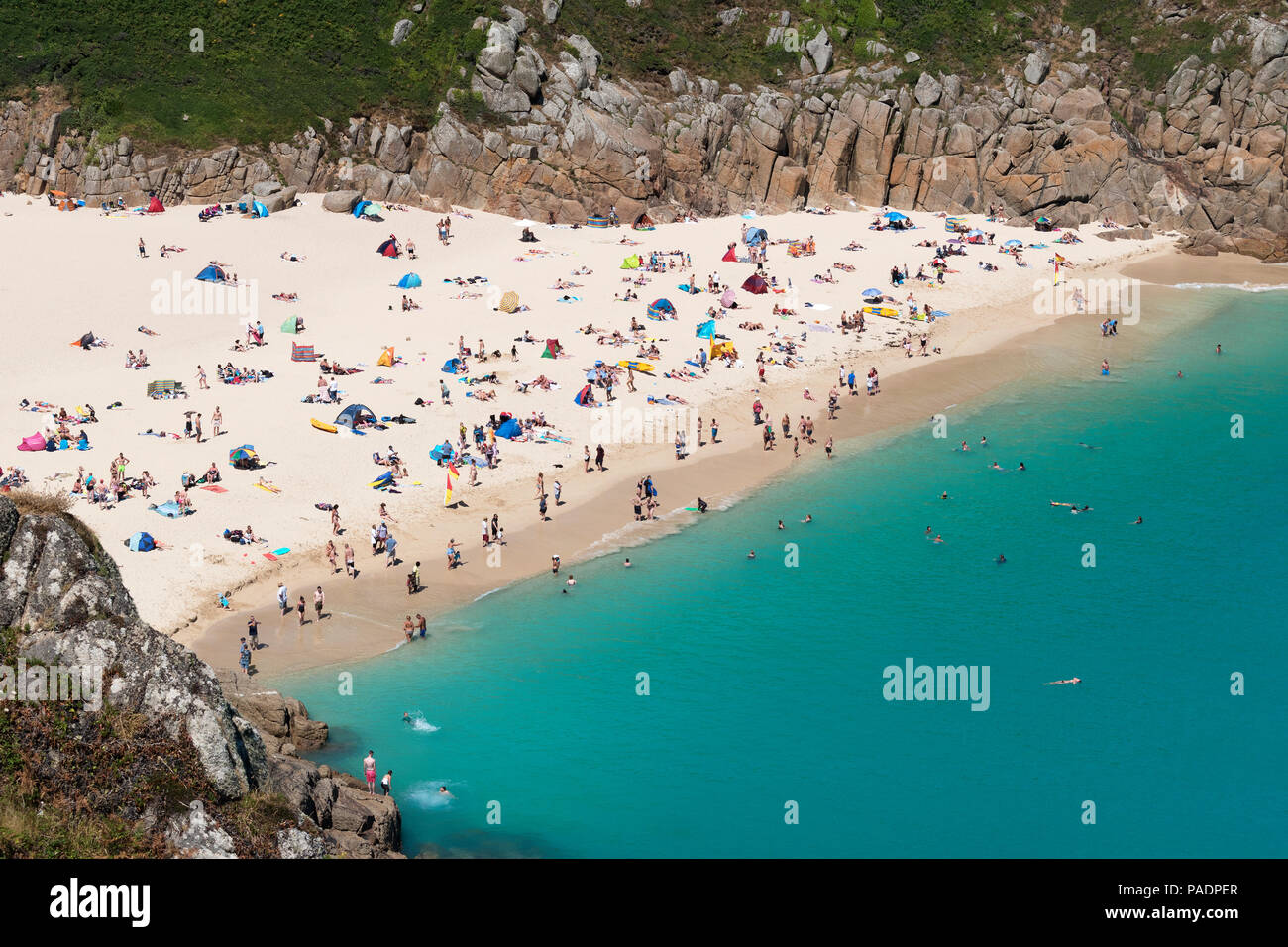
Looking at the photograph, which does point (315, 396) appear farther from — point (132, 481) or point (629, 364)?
point (629, 364)

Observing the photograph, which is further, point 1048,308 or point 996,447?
point 1048,308

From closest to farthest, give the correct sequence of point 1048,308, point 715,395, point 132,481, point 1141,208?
point 132,481 → point 715,395 → point 1048,308 → point 1141,208
